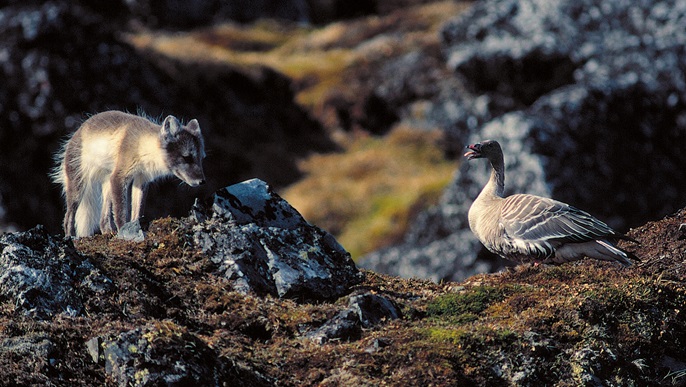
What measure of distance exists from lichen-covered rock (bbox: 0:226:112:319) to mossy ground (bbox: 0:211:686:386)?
177mm

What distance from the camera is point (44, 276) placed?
10.2 m

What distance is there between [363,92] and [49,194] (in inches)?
854

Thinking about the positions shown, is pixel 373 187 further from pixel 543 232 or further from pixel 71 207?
pixel 543 232

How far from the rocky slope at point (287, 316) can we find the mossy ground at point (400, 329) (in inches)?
0.7

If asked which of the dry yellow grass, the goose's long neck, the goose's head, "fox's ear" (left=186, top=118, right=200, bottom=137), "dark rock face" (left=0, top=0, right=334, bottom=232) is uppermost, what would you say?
the dry yellow grass

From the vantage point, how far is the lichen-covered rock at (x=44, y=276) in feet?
32.5

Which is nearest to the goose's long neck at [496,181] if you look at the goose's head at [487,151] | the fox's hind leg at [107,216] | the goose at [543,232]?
the goose's head at [487,151]

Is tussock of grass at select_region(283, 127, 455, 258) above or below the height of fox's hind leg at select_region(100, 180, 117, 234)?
above

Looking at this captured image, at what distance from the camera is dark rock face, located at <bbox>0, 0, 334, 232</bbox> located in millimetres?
36969

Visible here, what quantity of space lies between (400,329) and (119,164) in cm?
726

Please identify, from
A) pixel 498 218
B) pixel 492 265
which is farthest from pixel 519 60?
pixel 498 218

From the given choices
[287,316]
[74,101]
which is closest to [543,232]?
[287,316]

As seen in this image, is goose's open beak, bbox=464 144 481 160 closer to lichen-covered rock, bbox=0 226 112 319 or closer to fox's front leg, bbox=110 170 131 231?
fox's front leg, bbox=110 170 131 231

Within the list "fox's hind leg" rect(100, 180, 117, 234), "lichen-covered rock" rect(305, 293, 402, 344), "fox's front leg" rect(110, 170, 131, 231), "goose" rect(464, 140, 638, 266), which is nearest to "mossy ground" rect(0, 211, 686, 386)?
"lichen-covered rock" rect(305, 293, 402, 344)
